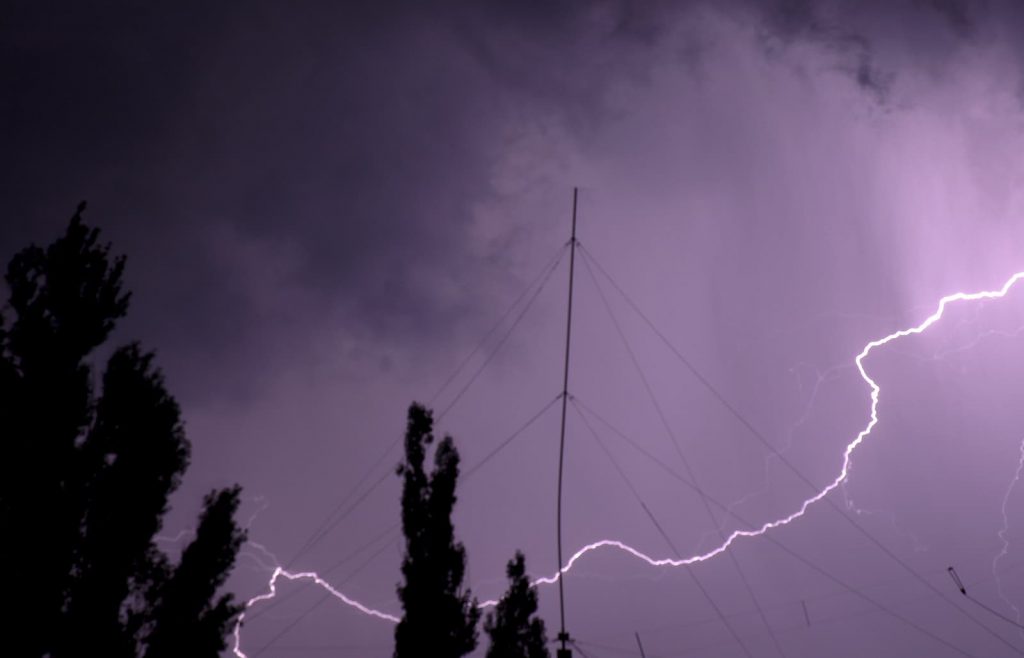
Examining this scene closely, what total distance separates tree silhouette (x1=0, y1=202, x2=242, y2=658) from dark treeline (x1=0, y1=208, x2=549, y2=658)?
0.06 feet

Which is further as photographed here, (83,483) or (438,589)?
(438,589)

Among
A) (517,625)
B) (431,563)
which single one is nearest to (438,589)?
(431,563)

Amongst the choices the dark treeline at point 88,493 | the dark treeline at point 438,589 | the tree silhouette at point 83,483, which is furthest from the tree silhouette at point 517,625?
Result: the tree silhouette at point 83,483

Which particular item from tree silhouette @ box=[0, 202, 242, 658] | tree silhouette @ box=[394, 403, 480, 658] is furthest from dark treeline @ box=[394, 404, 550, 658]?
tree silhouette @ box=[0, 202, 242, 658]

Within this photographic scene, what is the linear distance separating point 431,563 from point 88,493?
6970mm

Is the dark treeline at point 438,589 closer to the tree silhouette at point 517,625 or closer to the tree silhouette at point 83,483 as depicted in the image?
the tree silhouette at point 517,625

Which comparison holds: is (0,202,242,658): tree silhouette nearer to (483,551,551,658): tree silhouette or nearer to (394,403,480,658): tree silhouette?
(394,403,480,658): tree silhouette

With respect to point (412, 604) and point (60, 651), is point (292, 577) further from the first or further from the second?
point (60, 651)

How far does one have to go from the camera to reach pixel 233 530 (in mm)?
11680

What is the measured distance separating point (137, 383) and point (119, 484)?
1.85 m

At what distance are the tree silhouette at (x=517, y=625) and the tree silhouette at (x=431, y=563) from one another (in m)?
2.77

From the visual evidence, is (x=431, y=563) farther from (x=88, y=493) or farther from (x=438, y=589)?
(x=88, y=493)

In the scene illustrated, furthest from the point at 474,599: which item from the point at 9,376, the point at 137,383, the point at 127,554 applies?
the point at 9,376

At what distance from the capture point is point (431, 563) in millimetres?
13828
